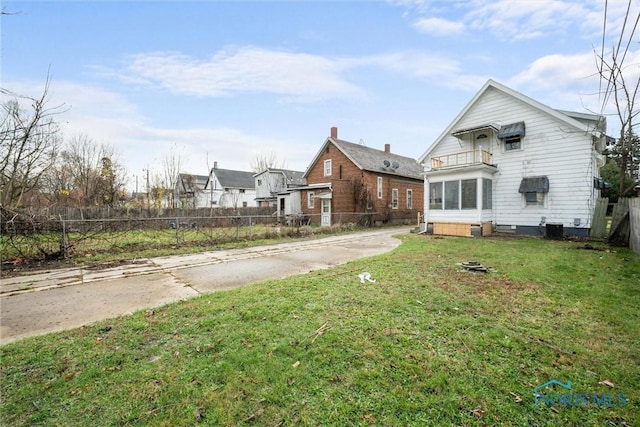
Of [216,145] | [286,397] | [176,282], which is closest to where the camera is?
[286,397]

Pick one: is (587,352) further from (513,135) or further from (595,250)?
(513,135)

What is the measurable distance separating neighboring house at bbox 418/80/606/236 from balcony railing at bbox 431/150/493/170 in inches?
2.1

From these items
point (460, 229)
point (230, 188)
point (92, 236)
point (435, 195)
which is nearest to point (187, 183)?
point (230, 188)

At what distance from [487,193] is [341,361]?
46.3 ft

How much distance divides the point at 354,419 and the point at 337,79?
666 inches

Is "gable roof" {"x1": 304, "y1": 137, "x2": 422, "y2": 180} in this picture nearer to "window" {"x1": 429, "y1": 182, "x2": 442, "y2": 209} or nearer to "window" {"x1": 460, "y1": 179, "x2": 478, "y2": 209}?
"window" {"x1": 429, "y1": 182, "x2": 442, "y2": 209}

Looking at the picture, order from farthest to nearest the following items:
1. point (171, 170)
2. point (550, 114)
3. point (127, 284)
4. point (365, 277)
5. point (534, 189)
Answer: point (171, 170)
point (534, 189)
point (550, 114)
point (127, 284)
point (365, 277)

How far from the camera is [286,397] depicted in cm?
239

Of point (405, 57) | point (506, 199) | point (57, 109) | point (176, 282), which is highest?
point (405, 57)

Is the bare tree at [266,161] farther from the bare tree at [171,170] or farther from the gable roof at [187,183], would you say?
the bare tree at [171,170]

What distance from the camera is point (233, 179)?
40.0 meters

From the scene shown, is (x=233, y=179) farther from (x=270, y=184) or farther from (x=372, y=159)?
(x=372, y=159)

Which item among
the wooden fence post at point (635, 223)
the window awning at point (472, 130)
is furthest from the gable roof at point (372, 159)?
the wooden fence post at point (635, 223)

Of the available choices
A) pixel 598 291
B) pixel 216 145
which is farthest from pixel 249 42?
pixel 216 145
